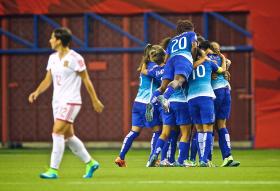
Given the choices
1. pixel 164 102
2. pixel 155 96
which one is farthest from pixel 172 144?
pixel 164 102

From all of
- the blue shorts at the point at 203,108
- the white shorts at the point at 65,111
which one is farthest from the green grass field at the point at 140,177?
the blue shorts at the point at 203,108

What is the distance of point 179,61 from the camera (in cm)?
1673

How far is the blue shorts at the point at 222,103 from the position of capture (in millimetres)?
17750

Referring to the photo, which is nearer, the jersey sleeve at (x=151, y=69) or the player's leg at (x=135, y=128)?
the jersey sleeve at (x=151, y=69)

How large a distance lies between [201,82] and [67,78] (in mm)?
3510

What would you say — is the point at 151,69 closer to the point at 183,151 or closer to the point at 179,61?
the point at 179,61

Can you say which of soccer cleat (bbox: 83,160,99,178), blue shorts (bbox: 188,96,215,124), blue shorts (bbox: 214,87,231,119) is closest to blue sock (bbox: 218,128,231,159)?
blue shorts (bbox: 214,87,231,119)

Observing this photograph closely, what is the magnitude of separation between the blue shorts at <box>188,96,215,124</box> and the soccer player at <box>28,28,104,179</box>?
10.5 feet

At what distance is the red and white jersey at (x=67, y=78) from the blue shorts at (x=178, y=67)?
292 cm

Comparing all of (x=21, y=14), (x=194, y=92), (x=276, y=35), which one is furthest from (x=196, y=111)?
(x=21, y=14)

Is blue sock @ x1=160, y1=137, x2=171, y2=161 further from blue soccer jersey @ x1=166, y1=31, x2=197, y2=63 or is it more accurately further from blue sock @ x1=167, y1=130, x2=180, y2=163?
blue soccer jersey @ x1=166, y1=31, x2=197, y2=63

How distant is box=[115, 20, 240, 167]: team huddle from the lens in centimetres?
1684

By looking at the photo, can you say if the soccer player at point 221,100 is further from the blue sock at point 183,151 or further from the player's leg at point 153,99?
Result: the player's leg at point 153,99

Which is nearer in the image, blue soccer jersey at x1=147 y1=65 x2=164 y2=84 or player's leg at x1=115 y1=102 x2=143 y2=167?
blue soccer jersey at x1=147 y1=65 x2=164 y2=84
